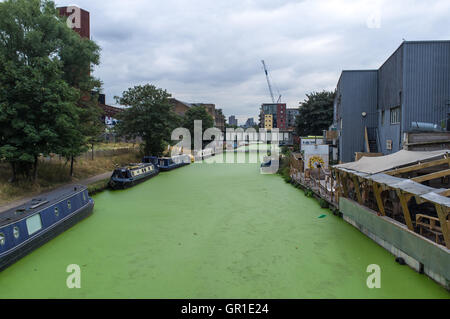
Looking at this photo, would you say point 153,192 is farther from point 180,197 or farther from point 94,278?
point 94,278

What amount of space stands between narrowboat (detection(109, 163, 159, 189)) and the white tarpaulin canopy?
13886 millimetres

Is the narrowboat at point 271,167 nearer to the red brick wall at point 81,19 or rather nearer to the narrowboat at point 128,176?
the narrowboat at point 128,176

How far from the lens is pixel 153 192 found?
20516mm

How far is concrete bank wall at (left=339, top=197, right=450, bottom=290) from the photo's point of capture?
271 inches

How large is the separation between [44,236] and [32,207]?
1031 millimetres

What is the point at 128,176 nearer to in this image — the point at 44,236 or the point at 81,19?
the point at 44,236

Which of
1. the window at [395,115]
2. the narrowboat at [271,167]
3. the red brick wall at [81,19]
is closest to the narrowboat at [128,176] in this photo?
the narrowboat at [271,167]

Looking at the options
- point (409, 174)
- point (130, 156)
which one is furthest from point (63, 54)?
point (409, 174)

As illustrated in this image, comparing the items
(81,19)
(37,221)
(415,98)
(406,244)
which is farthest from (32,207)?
(81,19)

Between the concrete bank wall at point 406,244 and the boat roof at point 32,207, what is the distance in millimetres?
10506

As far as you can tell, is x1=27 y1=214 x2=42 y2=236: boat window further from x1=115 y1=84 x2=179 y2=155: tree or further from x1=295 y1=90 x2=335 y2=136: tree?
x1=295 y1=90 x2=335 y2=136: tree

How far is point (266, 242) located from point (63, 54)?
16.7 meters

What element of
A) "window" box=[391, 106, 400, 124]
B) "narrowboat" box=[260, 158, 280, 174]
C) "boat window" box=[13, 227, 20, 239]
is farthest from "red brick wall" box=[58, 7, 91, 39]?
"window" box=[391, 106, 400, 124]

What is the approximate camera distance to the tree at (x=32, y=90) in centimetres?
1538
